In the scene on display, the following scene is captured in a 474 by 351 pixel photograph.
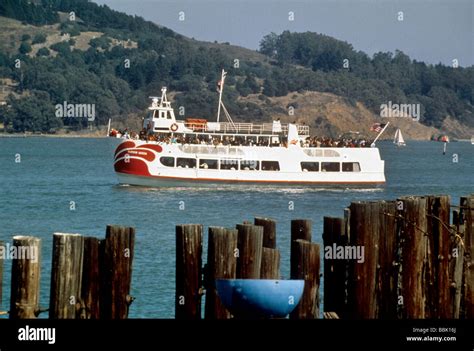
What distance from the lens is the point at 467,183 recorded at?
90.2 m

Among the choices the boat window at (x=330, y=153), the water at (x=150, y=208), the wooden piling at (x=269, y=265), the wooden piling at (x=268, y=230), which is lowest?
the water at (x=150, y=208)

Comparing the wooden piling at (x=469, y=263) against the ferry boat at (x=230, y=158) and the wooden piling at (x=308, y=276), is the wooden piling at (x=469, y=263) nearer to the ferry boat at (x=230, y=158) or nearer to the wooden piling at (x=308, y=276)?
the wooden piling at (x=308, y=276)

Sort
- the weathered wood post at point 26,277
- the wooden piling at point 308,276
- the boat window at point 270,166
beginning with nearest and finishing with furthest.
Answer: the weathered wood post at point 26,277 → the wooden piling at point 308,276 → the boat window at point 270,166

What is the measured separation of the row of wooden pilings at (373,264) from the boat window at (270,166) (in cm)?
5434

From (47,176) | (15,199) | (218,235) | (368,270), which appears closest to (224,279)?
(218,235)

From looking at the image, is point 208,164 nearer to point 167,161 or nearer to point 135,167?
point 167,161

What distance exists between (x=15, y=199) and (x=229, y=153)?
43.9ft

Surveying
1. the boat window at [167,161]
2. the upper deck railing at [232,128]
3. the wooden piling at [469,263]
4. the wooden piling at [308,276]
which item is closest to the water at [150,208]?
the boat window at [167,161]

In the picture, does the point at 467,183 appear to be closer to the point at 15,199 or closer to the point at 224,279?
the point at 15,199

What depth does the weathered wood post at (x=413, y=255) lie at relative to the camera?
1714 cm

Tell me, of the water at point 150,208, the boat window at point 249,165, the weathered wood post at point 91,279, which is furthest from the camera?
the boat window at point 249,165

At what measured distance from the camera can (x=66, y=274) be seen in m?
15.2

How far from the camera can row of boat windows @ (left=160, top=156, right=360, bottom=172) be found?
7094 centimetres

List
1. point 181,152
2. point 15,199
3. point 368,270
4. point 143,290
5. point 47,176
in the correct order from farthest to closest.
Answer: point 47,176 < point 181,152 < point 15,199 < point 143,290 < point 368,270
